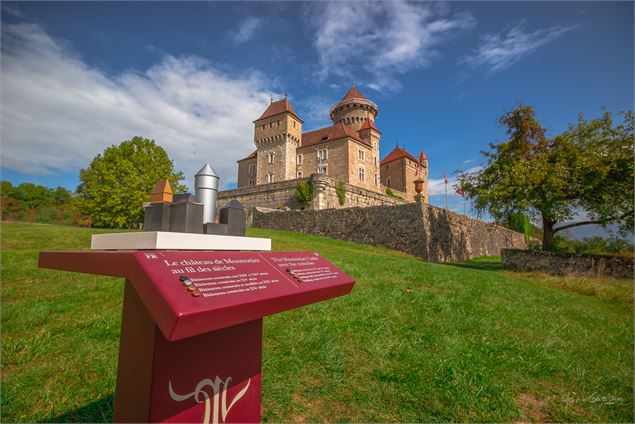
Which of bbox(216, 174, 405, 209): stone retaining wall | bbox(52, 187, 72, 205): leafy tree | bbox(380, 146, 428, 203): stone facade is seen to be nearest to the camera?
bbox(216, 174, 405, 209): stone retaining wall

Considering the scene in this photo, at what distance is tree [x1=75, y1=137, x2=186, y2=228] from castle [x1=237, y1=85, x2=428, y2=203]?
13.3 m

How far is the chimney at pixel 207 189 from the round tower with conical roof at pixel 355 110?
4632 cm

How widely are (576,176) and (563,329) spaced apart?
41.4 feet

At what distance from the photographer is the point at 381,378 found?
359 centimetres

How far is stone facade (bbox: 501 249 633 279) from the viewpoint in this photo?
1368 cm

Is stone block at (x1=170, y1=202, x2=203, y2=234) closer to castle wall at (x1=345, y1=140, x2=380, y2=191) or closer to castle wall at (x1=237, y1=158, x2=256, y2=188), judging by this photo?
castle wall at (x1=345, y1=140, x2=380, y2=191)

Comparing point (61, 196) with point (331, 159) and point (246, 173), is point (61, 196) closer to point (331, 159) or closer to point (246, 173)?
point (246, 173)

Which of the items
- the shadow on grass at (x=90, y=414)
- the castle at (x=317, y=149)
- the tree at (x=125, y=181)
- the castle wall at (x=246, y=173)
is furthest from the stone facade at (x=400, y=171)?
the shadow on grass at (x=90, y=414)

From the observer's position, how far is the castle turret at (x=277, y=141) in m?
42.4

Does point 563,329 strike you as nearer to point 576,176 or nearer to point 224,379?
point 224,379

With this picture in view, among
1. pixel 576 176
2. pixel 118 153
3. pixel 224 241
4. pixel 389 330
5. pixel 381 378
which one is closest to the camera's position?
pixel 224 241

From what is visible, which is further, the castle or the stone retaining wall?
the castle

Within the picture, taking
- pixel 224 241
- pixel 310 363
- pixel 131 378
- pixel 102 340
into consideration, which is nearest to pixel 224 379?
pixel 131 378

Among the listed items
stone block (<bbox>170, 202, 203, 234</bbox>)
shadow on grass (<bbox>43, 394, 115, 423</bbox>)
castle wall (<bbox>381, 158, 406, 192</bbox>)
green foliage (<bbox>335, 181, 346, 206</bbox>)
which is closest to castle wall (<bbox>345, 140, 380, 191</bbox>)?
green foliage (<bbox>335, 181, 346, 206</bbox>)
